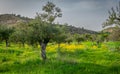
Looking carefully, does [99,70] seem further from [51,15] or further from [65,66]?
[51,15]

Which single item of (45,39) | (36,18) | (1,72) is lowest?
(1,72)

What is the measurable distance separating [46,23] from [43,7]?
3.07 metres

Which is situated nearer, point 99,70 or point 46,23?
point 99,70

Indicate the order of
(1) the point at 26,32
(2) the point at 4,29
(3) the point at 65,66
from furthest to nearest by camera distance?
(2) the point at 4,29 < (1) the point at 26,32 < (3) the point at 65,66

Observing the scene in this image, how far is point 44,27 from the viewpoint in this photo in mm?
39625

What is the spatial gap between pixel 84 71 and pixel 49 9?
14.6 meters

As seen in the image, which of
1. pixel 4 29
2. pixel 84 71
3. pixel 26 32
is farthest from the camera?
pixel 4 29

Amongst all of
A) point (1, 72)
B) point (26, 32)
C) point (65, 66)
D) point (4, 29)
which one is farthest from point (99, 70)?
point (4, 29)

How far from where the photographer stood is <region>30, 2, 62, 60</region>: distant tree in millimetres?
39500

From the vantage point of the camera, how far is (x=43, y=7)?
42156 millimetres

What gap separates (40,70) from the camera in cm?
3067

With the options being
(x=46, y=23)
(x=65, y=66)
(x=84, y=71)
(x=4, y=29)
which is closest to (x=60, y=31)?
(x=46, y=23)

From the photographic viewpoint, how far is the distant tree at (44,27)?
130 ft

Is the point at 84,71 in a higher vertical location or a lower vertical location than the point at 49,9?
lower
